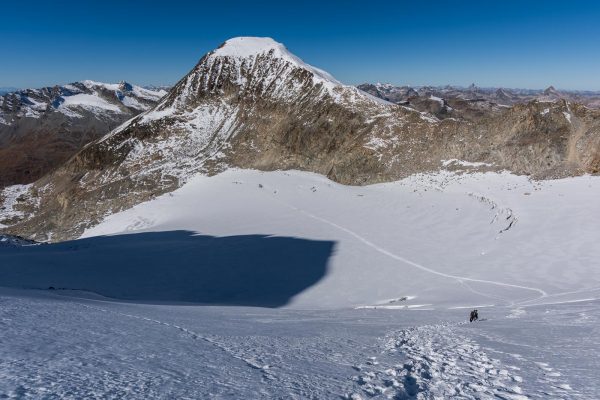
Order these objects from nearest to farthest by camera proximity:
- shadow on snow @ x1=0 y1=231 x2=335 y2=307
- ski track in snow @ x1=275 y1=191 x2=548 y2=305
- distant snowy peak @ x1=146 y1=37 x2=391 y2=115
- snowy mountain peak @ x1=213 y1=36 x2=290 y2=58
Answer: ski track in snow @ x1=275 y1=191 x2=548 y2=305, shadow on snow @ x1=0 y1=231 x2=335 y2=307, distant snowy peak @ x1=146 y1=37 x2=391 y2=115, snowy mountain peak @ x1=213 y1=36 x2=290 y2=58

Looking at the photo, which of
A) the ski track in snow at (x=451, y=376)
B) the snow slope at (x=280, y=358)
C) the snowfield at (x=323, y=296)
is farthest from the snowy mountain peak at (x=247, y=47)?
the ski track in snow at (x=451, y=376)

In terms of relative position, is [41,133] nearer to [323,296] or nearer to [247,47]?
[247,47]

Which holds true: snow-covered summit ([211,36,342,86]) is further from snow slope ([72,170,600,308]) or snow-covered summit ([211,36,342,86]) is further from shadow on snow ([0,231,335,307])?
shadow on snow ([0,231,335,307])

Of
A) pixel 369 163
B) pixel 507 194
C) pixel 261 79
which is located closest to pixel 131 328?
pixel 507 194

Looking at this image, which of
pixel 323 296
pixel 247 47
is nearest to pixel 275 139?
pixel 247 47

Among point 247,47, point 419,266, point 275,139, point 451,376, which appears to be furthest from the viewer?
point 247,47

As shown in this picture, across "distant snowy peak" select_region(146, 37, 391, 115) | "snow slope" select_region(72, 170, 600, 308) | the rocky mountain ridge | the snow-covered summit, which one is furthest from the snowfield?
the rocky mountain ridge
